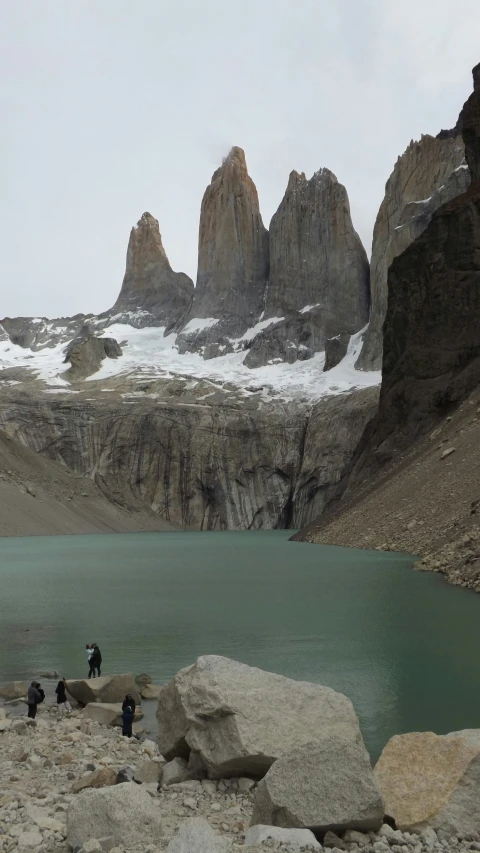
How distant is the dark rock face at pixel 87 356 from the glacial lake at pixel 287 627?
80.5 m

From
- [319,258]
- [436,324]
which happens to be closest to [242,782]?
[436,324]

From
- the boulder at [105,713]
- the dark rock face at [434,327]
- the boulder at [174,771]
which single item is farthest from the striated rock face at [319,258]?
the boulder at [174,771]

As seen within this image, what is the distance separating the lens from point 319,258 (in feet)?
389

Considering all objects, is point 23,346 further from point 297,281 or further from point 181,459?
point 181,459

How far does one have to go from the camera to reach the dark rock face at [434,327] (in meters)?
50.4

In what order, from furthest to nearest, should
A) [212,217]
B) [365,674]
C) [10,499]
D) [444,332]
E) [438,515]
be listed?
1. [212,217]
2. [10,499]
3. [444,332]
4. [438,515]
5. [365,674]

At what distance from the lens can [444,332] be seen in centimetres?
5225

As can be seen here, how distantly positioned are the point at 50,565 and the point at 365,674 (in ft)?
83.0

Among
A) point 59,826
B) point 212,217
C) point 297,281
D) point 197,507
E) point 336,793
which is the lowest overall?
point 197,507

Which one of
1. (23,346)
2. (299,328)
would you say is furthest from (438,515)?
(23,346)

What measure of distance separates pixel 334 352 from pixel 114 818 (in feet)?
331

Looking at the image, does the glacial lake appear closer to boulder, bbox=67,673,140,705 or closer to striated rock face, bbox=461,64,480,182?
boulder, bbox=67,673,140,705

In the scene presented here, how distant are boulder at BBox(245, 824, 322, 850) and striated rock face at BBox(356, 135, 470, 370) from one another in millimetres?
84662

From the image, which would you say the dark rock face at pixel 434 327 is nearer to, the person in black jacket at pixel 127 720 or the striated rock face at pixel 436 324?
the striated rock face at pixel 436 324
